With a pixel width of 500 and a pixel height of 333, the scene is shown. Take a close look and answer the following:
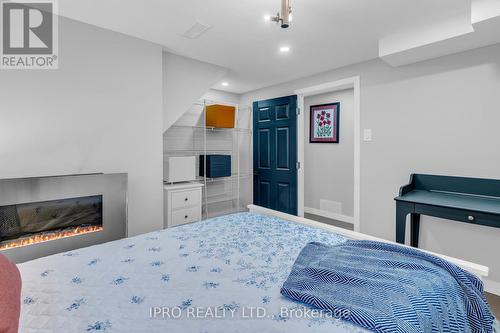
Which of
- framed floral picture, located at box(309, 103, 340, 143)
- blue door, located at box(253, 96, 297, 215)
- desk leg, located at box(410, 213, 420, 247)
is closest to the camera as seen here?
desk leg, located at box(410, 213, 420, 247)

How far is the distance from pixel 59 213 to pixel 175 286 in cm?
162

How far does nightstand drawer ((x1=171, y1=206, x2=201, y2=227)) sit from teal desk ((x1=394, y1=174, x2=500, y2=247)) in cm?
217

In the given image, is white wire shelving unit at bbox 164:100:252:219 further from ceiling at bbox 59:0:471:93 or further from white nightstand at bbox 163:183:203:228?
ceiling at bbox 59:0:471:93

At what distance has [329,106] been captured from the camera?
4586 millimetres

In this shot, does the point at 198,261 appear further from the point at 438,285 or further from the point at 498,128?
the point at 498,128

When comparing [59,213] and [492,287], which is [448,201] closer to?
[492,287]

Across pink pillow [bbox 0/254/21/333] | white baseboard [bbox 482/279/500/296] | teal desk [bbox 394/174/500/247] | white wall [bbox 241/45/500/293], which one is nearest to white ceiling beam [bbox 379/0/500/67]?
white wall [bbox 241/45/500/293]

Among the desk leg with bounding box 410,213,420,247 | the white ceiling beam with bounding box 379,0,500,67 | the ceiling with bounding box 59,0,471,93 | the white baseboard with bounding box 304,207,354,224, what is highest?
the ceiling with bounding box 59,0,471,93

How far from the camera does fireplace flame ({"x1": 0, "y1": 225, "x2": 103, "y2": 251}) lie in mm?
1935

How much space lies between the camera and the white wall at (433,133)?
2.37m

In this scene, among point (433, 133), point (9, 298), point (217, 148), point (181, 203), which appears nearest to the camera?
point (9, 298)

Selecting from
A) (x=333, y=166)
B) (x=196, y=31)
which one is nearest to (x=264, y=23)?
(x=196, y=31)

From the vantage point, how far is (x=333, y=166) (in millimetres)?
4641

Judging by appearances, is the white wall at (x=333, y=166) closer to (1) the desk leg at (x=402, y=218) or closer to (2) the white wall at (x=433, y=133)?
(2) the white wall at (x=433, y=133)
